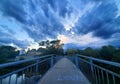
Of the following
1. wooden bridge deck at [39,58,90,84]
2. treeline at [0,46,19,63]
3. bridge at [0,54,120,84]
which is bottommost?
wooden bridge deck at [39,58,90,84]

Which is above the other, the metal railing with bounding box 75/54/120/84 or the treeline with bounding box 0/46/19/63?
the treeline with bounding box 0/46/19/63

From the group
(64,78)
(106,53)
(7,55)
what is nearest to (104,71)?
(64,78)

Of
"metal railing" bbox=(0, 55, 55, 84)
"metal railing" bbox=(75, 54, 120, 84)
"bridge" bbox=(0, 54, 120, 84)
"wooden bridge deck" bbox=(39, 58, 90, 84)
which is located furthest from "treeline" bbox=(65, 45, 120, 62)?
"metal railing" bbox=(0, 55, 55, 84)

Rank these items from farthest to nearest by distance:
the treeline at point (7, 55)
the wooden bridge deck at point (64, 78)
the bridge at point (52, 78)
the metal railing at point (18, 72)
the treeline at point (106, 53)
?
the treeline at point (106, 53) < the treeline at point (7, 55) < the wooden bridge deck at point (64, 78) < the bridge at point (52, 78) < the metal railing at point (18, 72)

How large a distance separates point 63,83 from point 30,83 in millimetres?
1225

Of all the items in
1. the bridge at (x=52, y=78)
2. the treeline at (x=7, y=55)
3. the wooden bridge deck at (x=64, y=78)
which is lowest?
the wooden bridge deck at (x=64, y=78)

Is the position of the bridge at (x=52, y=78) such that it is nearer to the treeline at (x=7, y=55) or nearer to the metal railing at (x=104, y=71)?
the metal railing at (x=104, y=71)

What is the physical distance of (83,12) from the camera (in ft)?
50.6

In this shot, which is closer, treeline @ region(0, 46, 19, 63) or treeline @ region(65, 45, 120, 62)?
treeline @ region(0, 46, 19, 63)

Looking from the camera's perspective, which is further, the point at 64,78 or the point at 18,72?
the point at 64,78

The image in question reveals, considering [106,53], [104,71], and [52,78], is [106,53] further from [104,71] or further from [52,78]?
[104,71]

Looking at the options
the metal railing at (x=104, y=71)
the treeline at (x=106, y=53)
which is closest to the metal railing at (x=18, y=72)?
the metal railing at (x=104, y=71)

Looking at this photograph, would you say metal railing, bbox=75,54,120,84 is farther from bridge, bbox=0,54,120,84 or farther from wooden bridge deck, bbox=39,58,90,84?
wooden bridge deck, bbox=39,58,90,84

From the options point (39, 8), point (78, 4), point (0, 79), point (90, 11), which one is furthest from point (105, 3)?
Answer: point (0, 79)
